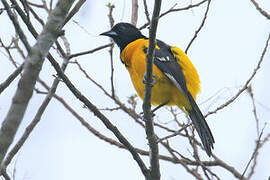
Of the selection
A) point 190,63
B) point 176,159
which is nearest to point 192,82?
point 190,63

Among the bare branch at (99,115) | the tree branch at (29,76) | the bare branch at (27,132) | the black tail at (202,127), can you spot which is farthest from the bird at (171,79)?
the tree branch at (29,76)

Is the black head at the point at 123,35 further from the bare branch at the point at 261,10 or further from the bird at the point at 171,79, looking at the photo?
the bare branch at the point at 261,10

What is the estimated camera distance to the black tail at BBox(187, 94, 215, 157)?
4675 mm

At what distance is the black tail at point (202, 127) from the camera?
468 centimetres

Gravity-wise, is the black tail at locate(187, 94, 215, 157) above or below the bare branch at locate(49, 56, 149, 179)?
above

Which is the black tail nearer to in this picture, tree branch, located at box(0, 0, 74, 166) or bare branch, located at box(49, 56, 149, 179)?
bare branch, located at box(49, 56, 149, 179)

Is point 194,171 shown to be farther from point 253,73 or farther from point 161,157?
point 253,73

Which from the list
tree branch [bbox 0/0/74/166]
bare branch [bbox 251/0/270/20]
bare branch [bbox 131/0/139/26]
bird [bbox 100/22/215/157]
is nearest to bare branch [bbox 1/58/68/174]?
tree branch [bbox 0/0/74/166]

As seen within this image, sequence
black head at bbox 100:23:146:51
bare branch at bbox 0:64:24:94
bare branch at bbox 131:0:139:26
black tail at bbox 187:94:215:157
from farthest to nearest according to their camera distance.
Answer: black head at bbox 100:23:146:51 → bare branch at bbox 131:0:139:26 → black tail at bbox 187:94:215:157 → bare branch at bbox 0:64:24:94

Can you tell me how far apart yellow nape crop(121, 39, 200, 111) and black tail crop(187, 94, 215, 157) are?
175 millimetres

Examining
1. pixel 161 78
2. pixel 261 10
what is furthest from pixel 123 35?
pixel 261 10

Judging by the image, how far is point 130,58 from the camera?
537 centimetres

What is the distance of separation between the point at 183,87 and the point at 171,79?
0.16m

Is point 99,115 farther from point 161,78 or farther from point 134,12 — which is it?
point 134,12
